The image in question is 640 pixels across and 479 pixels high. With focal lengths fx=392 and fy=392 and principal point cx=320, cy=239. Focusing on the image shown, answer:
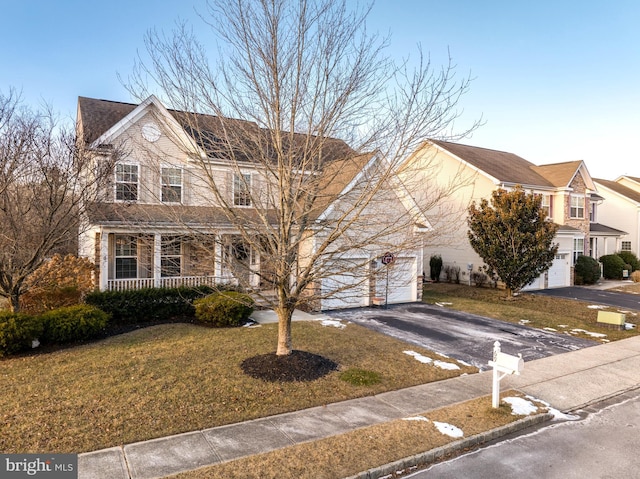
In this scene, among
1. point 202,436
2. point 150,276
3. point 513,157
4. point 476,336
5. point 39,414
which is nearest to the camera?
point 202,436

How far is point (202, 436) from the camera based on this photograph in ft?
18.0

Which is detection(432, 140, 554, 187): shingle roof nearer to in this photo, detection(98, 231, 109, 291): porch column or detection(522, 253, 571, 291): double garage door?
detection(522, 253, 571, 291): double garage door

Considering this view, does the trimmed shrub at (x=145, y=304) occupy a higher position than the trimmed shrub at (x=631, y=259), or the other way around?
the trimmed shrub at (x=631, y=259)

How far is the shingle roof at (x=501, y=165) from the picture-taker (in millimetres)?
23453

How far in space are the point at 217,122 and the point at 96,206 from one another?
242 inches

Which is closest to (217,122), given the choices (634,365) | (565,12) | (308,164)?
(308,164)

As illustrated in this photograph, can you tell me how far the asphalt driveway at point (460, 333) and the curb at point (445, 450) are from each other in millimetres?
2723

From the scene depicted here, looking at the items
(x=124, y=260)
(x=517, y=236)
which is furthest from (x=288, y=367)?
(x=517, y=236)

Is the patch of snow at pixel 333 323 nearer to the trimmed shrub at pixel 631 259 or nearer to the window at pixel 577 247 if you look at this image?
the window at pixel 577 247

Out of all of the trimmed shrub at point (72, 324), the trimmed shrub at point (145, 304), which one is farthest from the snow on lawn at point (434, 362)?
the trimmed shrub at point (72, 324)

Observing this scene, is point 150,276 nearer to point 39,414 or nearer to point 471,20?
point 39,414

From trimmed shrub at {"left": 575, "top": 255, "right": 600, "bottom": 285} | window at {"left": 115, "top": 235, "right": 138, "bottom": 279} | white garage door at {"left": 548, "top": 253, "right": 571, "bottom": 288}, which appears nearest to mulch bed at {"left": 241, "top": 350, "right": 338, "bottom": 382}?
window at {"left": 115, "top": 235, "right": 138, "bottom": 279}

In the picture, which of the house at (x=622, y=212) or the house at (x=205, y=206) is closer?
the house at (x=205, y=206)

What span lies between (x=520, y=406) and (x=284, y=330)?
15.2ft
